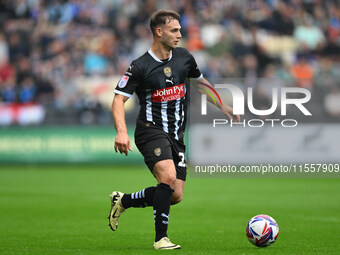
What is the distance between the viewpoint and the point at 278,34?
2244cm

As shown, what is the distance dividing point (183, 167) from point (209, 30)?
15766 mm

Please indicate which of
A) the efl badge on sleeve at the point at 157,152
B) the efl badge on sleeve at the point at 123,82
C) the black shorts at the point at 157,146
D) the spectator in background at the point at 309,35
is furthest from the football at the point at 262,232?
the spectator in background at the point at 309,35

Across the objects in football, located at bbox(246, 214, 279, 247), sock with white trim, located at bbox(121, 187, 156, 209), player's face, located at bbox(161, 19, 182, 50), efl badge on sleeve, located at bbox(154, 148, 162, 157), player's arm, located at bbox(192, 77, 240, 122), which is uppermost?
player's face, located at bbox(161, 19, 182, 50)

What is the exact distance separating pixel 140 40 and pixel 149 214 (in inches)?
491

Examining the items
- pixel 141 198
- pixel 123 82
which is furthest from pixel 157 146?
pixel 141 198

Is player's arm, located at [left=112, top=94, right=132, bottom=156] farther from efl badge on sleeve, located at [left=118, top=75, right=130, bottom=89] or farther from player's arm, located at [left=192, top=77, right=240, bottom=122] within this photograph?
player's arm, located at [left=192, top=77, right=240, bottom=122]

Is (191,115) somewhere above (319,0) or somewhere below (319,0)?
below

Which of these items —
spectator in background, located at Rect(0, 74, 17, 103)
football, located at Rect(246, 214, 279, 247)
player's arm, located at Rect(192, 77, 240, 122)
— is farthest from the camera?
spectator in background, located at Rect(0, 74, 17, 103)

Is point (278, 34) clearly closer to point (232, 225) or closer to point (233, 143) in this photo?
point (233, 143)

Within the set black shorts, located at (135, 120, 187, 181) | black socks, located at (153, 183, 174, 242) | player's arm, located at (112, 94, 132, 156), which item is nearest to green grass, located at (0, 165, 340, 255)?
black socks, located at (153, 183, 174, 242)

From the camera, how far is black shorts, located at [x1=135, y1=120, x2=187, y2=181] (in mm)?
6711

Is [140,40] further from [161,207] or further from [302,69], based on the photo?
[161,207]

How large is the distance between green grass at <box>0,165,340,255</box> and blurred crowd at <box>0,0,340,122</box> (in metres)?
4.26

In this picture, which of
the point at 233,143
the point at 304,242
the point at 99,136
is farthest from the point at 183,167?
the point at 99,136
